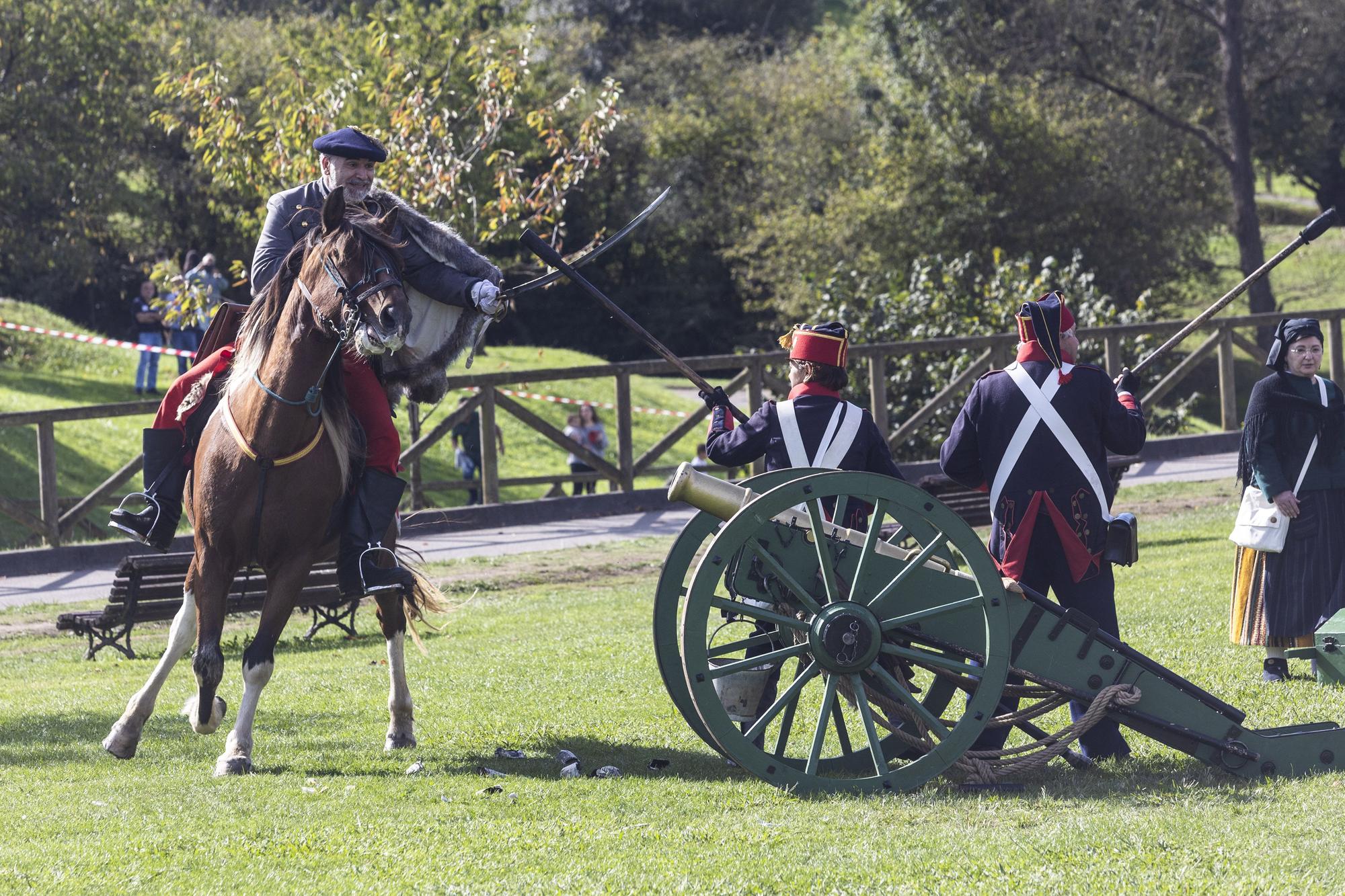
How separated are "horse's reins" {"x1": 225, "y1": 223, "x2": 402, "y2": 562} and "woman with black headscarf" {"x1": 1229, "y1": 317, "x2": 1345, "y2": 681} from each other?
15.8 ft

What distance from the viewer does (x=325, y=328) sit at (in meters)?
6.43

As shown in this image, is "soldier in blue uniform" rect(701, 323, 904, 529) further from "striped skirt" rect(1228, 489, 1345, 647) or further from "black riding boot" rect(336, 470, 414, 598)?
"striped skirt" rect(1228, 489, 1345, 647)

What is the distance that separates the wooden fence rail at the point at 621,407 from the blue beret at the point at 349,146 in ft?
21.4

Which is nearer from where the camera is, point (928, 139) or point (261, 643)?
point (261, 643)

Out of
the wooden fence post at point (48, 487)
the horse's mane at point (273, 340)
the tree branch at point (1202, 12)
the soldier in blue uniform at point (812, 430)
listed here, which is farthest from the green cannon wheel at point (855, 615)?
the tree branch at point (1202, 12)

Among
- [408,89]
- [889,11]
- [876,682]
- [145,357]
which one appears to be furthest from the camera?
[889,11]

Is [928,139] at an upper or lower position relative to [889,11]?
lower

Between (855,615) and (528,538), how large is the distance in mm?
10513

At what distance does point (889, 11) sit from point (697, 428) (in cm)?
1299

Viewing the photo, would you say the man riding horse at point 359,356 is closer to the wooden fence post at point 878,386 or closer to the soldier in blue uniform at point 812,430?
the soldier in blue uniform at point 812,430

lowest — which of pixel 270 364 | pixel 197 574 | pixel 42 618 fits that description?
pixel 42 618

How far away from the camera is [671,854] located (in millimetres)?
5309

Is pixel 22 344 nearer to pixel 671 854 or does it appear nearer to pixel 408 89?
pixel 408 89

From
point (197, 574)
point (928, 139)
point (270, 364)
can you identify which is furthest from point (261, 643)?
point (928, 139)
